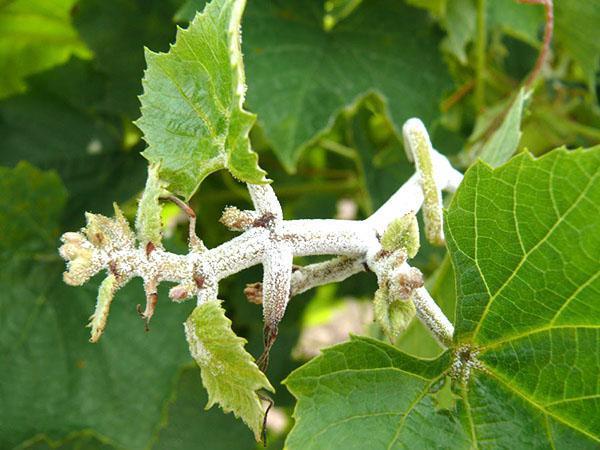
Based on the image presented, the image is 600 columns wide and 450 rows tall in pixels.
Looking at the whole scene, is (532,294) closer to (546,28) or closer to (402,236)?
(402,236)

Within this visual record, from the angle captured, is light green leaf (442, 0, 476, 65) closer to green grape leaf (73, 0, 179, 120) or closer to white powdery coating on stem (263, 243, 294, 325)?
green grape leaf (73, 0, 179, 120)

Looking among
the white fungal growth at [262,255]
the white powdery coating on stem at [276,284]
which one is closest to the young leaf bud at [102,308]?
the white fungal growth at [262,255]

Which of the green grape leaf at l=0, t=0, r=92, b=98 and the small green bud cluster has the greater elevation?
the small green bud cluster

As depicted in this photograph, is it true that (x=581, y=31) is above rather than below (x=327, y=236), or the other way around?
below

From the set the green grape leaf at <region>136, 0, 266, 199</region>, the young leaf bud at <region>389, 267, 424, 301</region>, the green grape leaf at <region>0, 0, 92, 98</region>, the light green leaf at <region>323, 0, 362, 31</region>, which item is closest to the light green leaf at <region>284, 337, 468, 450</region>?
the young leaf bud at <region>389, 267, 424, 301</region>

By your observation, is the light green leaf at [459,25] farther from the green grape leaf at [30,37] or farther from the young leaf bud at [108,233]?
the young leaf bud at [108,233]

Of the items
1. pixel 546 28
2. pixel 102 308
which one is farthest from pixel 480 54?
pixel 102 308

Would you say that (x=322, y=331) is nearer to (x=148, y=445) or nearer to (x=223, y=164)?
(x=148, y=445)
